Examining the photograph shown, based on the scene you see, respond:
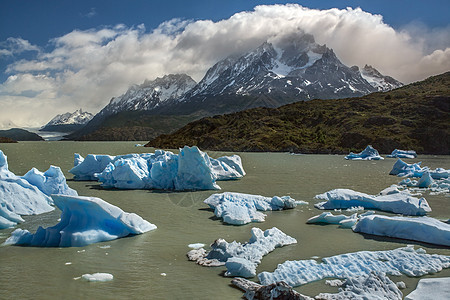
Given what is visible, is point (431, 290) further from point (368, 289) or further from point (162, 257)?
point (162, 257)

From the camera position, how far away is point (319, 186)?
20.9 m

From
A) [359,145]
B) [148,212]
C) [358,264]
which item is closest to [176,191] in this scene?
[148,212]

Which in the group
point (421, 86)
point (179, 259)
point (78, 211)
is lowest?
point (179, 259)

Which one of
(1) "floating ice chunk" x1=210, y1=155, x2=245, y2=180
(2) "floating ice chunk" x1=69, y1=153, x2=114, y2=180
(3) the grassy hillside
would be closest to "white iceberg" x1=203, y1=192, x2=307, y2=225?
(1) "floating ice chunk" x1=210, y1=155, x2=245, y2=180

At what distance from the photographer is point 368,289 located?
639 centimetres

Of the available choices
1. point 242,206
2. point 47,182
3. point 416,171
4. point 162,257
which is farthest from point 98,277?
point 416,171

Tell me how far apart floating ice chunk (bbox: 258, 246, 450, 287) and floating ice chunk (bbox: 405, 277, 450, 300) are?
0.70 meters

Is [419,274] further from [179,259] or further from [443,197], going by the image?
[443,197]

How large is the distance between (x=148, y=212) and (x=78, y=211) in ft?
13.4

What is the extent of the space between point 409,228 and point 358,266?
121 inches

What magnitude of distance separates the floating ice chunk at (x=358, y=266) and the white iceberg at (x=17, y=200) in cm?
811

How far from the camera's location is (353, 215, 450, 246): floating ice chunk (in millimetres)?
9453

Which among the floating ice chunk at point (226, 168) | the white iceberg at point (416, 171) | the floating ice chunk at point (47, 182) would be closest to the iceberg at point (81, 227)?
the floating ice chunk at point (47, 182)

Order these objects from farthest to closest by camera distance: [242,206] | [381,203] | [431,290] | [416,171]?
[416,171], [381,203], [242,206], [431,290]
